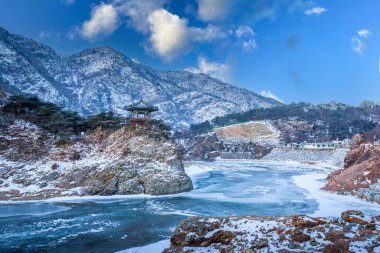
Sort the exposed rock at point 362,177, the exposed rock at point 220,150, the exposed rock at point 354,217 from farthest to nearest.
A: the exposed rock at point 220,150 < the exposed rock at point 362,177 < the exposed rock at point 354,217

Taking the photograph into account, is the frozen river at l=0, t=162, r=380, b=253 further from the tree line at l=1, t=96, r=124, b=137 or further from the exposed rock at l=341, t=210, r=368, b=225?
the tree line at l=1, t=96, r=124, b=137

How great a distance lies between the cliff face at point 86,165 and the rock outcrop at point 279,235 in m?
17.5

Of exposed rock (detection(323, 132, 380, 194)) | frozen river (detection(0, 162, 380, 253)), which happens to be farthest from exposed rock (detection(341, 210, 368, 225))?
exposed rock (detection(323, 132, 380, 194))

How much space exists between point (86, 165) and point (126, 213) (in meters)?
10.5

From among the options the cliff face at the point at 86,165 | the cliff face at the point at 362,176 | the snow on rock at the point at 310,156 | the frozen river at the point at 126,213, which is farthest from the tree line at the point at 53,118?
the snow on rock at the point at 310,156

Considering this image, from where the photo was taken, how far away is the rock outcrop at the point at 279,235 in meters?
7.81

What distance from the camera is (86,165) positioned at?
2831 centimetres

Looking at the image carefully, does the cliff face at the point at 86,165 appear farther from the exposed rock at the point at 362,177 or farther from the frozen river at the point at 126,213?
the exposed rock at the point at 362,177

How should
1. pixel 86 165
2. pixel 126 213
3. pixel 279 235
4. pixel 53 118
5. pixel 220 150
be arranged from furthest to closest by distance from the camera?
pixel 220 150, pixel 53 118, pixel 86 165, pixel 126 213, pixel 279 235

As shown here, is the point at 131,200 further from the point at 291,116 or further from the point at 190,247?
the point at 291,116

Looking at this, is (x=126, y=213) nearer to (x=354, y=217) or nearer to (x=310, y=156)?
(x=354, y=217)

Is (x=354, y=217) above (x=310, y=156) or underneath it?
underneath

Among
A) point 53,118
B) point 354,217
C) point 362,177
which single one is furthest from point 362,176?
point 53,118

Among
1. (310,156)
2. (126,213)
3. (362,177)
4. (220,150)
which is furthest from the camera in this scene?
(220,150)
